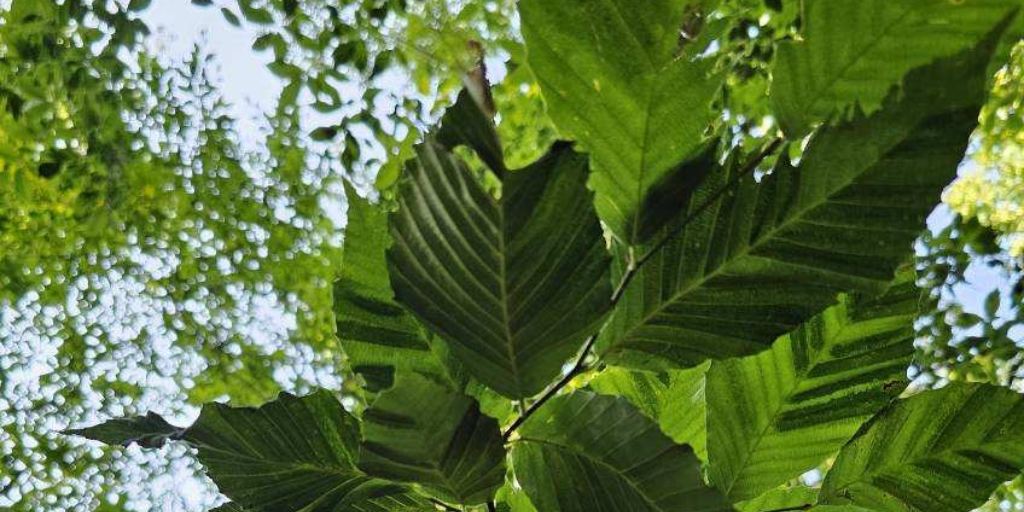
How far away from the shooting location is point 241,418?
313 mm

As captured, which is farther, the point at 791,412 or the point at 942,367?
the point at 942,367

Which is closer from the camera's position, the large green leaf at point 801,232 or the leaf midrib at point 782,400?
the large green leaf at point 801,232

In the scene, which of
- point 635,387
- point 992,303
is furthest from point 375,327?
point 992,303

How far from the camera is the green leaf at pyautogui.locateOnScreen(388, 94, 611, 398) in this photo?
0.75ft

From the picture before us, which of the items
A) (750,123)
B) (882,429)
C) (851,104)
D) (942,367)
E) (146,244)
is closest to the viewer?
(851,104)

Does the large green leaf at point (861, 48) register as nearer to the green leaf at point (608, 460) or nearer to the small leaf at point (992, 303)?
the green leaf at point (608, 460)

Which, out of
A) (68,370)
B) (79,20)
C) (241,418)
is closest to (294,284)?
(68,370)

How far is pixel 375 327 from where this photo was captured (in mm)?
327

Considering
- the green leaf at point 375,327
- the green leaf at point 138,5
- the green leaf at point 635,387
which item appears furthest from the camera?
the green leaf at point 138,5

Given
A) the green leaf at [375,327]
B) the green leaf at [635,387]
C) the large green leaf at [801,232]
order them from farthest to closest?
the green leaf at [635,387]
the green leaf at [375,327]
the large green leaf at [801,232]

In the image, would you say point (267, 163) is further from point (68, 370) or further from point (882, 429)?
point (882, 429)

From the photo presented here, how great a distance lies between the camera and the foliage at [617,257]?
0.23m

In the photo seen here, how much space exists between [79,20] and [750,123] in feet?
6.42

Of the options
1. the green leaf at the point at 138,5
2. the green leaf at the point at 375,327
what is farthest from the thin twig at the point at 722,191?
the green leaf at the point at 138,5
